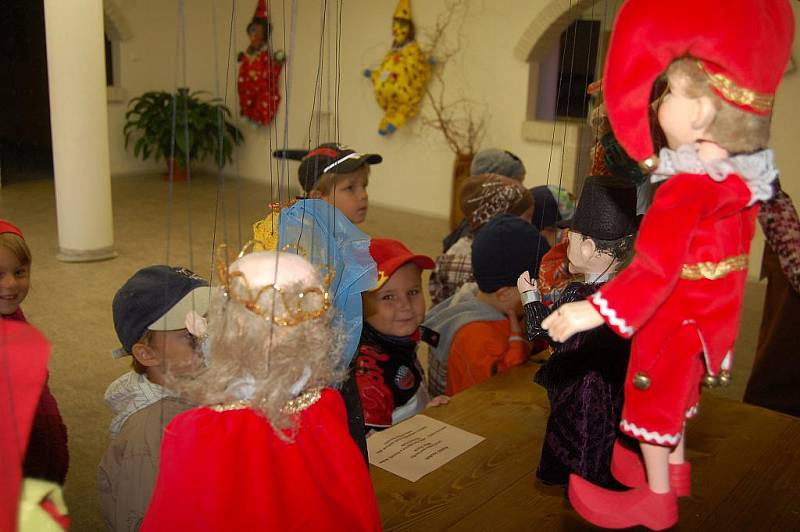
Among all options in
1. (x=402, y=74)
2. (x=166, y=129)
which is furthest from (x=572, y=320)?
(x=166, y=129)

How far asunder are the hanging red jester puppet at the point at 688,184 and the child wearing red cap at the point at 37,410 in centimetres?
67

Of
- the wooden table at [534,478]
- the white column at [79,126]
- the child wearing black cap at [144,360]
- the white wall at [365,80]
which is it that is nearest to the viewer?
the child wearing black cap at [144,360]

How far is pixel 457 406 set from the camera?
183cm

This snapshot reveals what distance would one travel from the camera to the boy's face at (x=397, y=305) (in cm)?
191

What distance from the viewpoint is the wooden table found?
139 centimetres

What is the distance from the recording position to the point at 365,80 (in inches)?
236

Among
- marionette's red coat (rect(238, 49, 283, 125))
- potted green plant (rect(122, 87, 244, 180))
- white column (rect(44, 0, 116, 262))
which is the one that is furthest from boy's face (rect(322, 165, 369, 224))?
potted green plant (rect(122, 87, 244, 180))

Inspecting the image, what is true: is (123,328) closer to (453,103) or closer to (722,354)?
(722,354)

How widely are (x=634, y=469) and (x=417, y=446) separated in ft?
2.65

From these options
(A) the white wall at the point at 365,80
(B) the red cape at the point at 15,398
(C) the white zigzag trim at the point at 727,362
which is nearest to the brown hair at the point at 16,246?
(B) the red cape at the point at 15,398


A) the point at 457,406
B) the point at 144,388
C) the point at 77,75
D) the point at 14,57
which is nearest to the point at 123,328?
the point at 144,388

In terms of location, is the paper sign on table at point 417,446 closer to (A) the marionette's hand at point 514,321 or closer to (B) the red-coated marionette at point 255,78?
(A) the marionette's hand at point 514,321

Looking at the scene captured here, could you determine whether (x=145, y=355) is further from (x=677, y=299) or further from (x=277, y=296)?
(x=677, y=299)

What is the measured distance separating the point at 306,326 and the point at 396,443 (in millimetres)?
846
